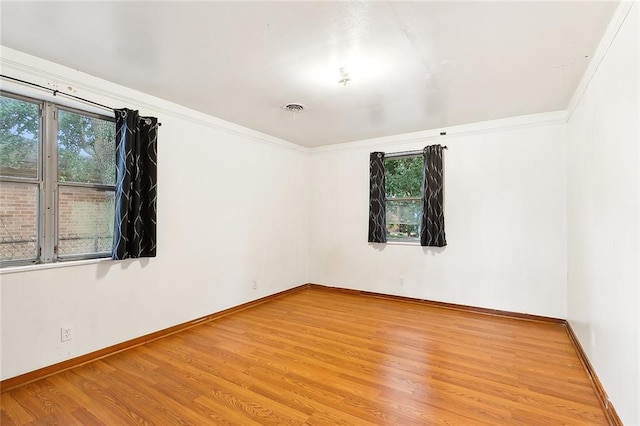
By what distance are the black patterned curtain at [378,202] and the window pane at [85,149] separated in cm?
327

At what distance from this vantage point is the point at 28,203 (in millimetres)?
2395

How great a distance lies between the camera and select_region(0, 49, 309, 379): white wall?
235 centimetres

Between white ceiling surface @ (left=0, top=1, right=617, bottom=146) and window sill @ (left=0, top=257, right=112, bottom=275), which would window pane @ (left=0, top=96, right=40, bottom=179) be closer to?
white ceiling surface @ (left=0, top=1, right=617, bottom=146)

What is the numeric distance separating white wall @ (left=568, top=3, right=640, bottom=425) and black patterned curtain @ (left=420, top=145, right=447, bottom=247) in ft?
4.98

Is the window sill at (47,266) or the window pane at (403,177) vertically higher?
the window pane at (403,177)

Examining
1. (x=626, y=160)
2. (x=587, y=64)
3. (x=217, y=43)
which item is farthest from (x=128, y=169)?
(x=587, y=64)

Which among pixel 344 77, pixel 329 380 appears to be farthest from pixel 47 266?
pixel 344 77

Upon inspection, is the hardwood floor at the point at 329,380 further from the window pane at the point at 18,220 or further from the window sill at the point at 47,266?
the window pane at the point at 18,220

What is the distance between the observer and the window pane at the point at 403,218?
4566mm

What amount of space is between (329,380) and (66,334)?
215 centimetres

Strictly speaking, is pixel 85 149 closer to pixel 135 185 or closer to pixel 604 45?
pixel 135 185

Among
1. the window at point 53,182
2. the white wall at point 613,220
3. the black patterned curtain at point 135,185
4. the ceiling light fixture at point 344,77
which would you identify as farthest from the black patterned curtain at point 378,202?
the window at point 53,182

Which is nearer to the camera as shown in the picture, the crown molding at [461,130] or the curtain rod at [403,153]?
the crown molding at [461,130]

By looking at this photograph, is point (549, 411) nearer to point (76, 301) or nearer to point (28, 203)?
point (76, 301)
